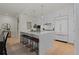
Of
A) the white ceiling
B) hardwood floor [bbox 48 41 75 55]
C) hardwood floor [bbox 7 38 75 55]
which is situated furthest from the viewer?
hardwood floor [bbox 7 38 75 55]

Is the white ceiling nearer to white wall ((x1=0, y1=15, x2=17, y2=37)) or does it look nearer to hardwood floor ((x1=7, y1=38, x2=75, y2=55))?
white wall ((x1=0, y1=15, x2=17, y2=37))

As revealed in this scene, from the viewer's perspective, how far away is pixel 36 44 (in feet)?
11.2

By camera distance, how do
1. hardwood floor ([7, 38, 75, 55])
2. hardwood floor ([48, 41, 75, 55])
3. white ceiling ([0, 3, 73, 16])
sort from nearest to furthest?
white ceiling ([0, 3, 73, 16]) < hardwood floor ([48, 41, 75, 55]) < hardwood floor ([7, 38, 75, 55])

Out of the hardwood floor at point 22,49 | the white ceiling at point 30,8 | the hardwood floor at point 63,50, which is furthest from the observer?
the hardwood floor at point 22,49

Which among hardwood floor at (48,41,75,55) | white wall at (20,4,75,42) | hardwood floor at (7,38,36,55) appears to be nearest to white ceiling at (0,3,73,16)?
white wall at (20,4,75,42)

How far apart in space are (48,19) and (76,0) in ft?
2.91

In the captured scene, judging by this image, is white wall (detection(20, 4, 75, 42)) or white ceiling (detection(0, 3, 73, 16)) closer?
white ceiling (detection(0, 3, 73, 16))

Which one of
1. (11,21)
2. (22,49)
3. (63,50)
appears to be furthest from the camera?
(22,49)

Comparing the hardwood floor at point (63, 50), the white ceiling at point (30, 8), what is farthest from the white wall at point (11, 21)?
the hardwood floor at point (63, 50)

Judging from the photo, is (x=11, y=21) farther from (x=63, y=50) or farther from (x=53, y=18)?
(x=63, y=50)

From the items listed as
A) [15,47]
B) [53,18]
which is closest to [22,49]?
[15,47]

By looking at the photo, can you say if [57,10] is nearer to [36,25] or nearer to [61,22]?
[61,22]

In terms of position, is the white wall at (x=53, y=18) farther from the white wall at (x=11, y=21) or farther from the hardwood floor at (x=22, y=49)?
the hardwood floor at (x=22, y=49)

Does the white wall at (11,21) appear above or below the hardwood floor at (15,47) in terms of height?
above
